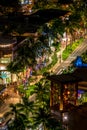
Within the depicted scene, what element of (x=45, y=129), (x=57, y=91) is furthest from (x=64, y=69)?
(x=57, y=91)

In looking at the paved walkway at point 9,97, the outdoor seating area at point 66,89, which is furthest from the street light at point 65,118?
the paved walkway at point 9,97

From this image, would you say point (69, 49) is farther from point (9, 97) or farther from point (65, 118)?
point (65, 118)

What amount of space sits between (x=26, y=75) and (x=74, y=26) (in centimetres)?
1731

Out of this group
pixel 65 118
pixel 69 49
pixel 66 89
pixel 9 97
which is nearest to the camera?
pixel 65 118

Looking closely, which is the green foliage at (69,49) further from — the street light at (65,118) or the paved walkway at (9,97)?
the street light at (65,118)

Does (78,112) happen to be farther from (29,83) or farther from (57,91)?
(29,83)

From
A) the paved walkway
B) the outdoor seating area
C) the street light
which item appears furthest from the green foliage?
the street light

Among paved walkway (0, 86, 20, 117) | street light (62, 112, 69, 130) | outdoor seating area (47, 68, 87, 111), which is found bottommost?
paved walkway (0, 86, 20, 117)

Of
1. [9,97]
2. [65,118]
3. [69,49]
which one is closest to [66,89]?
[65,118]

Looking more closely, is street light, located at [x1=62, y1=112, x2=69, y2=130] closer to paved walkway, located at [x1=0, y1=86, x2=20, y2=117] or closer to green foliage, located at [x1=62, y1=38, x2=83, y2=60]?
paved walkway, located at [x1=0, y1=86, x2=20, y2=117]

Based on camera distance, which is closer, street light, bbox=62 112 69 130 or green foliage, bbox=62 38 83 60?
street light, bbox=62 112 69 130

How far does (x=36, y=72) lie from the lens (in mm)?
58844

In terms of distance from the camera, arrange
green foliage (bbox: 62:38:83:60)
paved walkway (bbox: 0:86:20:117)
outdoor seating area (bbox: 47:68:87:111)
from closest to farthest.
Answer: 1. outdoor seating area (bbox: 47:68:87:111)
2. paved walkway (bbox: 0:86:20:117)
3. green foliage (bbox: 62:38:83:60)

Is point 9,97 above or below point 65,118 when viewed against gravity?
below
